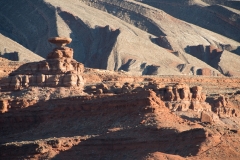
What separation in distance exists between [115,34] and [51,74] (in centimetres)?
5092

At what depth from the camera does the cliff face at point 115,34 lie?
114938 millimetres

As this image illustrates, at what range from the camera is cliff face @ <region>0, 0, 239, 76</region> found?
11494cm

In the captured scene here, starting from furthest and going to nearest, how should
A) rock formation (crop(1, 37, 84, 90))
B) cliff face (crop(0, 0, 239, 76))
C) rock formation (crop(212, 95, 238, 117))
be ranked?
cliff face (crop(0, 0, 239, 76)), rock formation (crop(212, 95, 238, 117)), rock formation (crop(1, 37, 84, 90))

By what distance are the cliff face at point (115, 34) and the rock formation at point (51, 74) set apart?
3874 centimetres

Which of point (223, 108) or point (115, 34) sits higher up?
point (115, 34)

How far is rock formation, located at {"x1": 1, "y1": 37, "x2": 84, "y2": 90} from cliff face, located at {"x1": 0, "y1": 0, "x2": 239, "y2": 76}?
1525 inches

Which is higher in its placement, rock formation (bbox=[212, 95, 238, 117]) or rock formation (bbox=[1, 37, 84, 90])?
rock formation (bbox=[1, 37, 84, 90])

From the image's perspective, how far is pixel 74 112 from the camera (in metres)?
62.0

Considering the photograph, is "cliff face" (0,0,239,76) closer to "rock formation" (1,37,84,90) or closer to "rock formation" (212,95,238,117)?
"rock formation" (212,95,238,117)

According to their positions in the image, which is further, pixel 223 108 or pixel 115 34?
pixel 115 34

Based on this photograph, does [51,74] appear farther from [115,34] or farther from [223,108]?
[115,34]

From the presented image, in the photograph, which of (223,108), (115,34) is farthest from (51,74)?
(115,34)

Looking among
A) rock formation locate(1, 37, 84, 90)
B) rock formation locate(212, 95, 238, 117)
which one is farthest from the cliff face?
rock formation locate(1, 37, 84, 90)

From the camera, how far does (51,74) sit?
221ft
